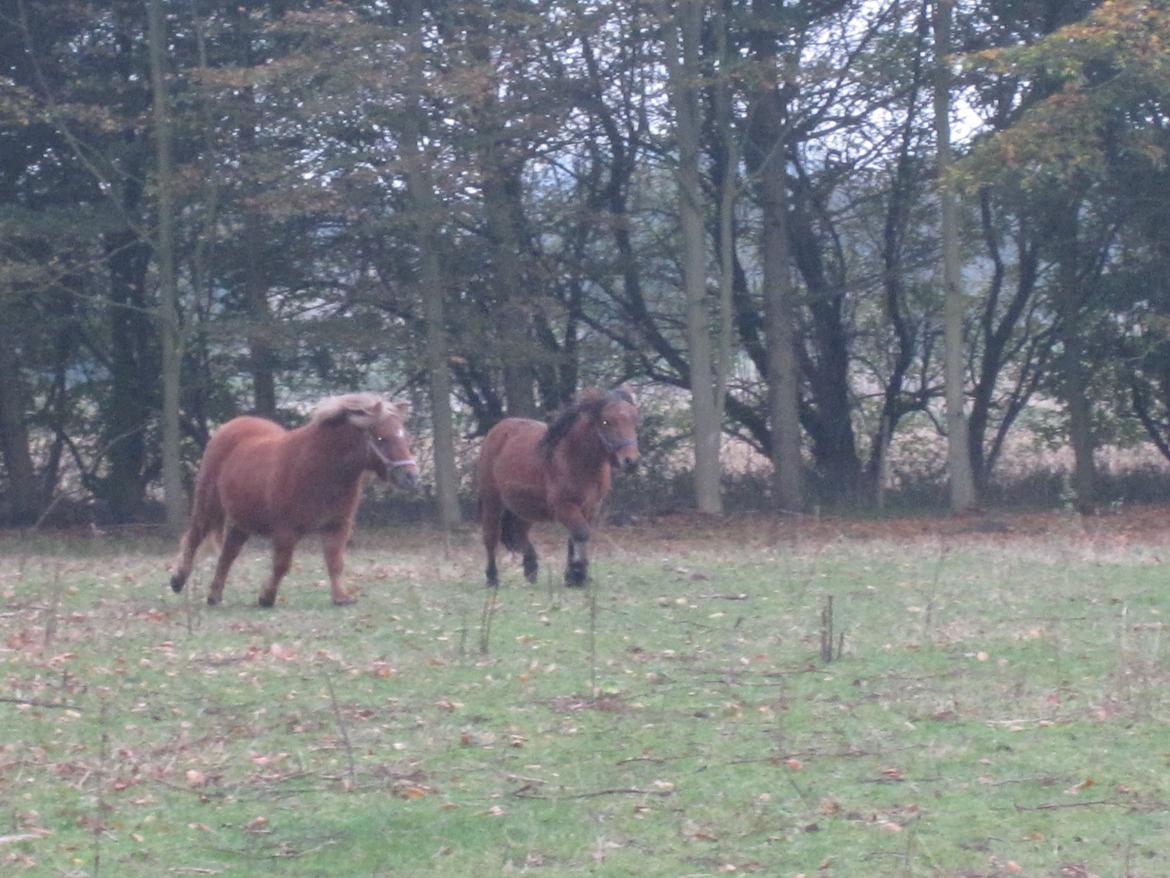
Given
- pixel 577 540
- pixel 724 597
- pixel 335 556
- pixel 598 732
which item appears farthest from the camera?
pixel 577 540

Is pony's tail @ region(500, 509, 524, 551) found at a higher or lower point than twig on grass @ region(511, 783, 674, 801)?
higher

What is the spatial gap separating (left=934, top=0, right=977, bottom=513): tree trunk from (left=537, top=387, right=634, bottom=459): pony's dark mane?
1240 cm

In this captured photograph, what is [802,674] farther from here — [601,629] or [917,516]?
[917,516]

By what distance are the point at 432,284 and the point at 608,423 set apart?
1249 centimetres

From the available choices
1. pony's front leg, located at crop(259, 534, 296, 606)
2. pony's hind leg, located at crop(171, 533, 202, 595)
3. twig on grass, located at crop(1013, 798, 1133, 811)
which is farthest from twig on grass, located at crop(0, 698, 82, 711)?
pony's hind leg, located at crop(171, 533, 202, 595)

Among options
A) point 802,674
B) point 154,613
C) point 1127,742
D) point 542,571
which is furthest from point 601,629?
point 542,571

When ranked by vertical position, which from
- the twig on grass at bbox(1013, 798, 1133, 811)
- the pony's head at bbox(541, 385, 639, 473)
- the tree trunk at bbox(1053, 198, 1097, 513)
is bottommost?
the twig on grass at bbox(1013, 798, 1133, 811)

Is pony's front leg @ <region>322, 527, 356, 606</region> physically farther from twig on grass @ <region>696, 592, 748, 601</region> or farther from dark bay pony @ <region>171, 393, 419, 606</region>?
twig on grass @ <region>696, 592, 748, 601</region>

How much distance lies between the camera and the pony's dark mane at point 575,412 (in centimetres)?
1402

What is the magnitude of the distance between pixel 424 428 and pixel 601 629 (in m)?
18.4

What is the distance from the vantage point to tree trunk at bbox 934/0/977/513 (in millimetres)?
25594

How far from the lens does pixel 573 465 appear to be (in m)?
14.0

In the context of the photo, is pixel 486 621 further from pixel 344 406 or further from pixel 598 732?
pixel 598 732

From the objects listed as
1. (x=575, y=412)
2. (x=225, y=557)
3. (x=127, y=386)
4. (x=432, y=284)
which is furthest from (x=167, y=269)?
(x=575, y=412)
